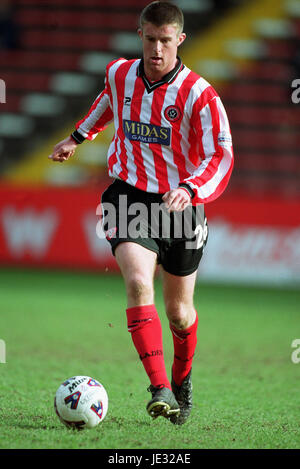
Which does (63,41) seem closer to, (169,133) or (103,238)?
(103,238)

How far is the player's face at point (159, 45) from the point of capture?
3.64m

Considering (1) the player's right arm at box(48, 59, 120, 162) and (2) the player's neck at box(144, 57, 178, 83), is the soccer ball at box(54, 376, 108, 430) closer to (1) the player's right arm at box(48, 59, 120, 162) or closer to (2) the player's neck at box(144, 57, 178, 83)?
(1) the player's right arm at box(48, 59, 120, 162)

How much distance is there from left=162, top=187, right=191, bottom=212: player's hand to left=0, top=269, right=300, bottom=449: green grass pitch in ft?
2.46

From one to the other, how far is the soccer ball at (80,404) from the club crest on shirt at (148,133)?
124 cm

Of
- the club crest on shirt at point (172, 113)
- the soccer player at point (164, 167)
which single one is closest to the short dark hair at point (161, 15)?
the soccer player at point (164, 167)

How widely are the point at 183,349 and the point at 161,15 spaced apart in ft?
5.59

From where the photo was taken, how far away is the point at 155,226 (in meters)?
3.75

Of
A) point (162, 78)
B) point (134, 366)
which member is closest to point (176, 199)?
point (162, 78)

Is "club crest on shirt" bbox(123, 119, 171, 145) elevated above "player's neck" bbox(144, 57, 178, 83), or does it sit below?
below

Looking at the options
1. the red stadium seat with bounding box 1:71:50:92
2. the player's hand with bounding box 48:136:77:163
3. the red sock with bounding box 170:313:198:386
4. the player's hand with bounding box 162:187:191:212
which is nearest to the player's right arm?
the player's hand with bounding box 48:136:77:163

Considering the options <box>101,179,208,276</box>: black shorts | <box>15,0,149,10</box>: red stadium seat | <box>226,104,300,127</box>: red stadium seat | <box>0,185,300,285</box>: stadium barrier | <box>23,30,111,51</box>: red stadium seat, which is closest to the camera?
<box>101,179,208,276</box>: black shorts

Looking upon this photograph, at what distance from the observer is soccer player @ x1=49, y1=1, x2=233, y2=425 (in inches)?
141

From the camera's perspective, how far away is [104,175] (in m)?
12.8
